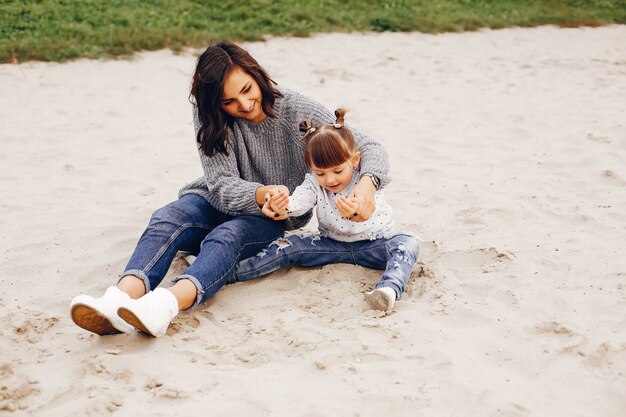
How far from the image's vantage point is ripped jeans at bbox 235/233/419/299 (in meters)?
3.45

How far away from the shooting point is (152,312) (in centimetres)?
280

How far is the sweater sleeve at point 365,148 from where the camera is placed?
11.3 feet

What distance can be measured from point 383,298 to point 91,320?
3.86 feet

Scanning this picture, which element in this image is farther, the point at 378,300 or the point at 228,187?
the point at 228,187

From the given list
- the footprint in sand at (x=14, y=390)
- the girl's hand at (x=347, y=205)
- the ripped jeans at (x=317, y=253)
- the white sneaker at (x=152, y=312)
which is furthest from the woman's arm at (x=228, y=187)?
the footprint in sand at (x=14, y=390)

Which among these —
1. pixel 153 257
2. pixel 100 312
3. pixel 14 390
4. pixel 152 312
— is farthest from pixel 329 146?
pixel 14 390

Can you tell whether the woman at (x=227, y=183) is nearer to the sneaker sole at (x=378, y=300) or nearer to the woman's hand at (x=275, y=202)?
the woman's hand at (x=275, y=202)

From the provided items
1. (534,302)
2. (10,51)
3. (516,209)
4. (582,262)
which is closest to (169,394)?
(534,302)

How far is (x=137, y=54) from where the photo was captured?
26.6 feet

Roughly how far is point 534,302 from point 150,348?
1.59 meters

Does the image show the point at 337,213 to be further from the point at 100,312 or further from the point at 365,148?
the point at 100,312

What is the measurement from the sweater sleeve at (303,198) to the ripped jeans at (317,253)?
16 cm

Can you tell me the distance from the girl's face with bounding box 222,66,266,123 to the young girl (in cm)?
26

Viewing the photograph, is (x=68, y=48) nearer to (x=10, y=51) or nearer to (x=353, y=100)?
(x=10, y=51)
